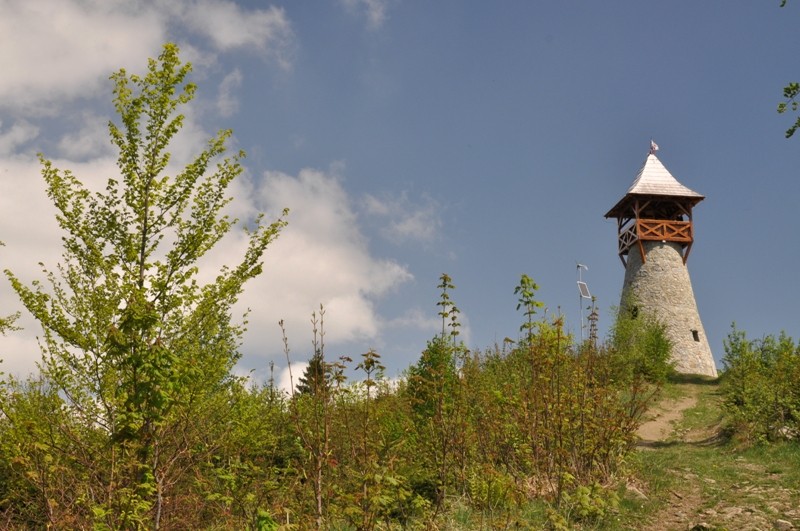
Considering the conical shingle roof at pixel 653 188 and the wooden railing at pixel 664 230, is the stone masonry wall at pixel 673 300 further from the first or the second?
the conical shingle roof at pixel 653 188

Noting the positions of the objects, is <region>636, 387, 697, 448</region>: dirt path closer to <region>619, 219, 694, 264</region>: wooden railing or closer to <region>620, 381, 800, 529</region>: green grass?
<region>620, 381, 800, 529</region>: green grass

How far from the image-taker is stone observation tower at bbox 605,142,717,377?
28.6m

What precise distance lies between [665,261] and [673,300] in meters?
1.89

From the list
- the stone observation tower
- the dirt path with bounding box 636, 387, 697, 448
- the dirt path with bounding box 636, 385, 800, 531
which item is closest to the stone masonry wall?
the stone observation tower

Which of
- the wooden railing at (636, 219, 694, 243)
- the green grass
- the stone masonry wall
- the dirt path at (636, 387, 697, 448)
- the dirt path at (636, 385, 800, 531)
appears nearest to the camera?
the dirt path at (636, 385, 800, 531)

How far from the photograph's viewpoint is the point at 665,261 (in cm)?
2953

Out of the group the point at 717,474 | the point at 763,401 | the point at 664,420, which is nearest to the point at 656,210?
the point at 664,420

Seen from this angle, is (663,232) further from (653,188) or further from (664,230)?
(653,188)

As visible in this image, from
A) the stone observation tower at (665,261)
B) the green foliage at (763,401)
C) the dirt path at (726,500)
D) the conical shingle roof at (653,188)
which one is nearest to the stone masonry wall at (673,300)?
the stone observation tower at (665,261)

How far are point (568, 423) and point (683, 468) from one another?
4.87m

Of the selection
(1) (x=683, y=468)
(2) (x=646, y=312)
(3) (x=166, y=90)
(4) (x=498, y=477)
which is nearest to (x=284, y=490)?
(4) (x=498, y=477)

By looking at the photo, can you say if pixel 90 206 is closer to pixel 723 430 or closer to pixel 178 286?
pixel 178 286

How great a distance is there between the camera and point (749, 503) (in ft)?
30.5

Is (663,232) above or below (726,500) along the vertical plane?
above
